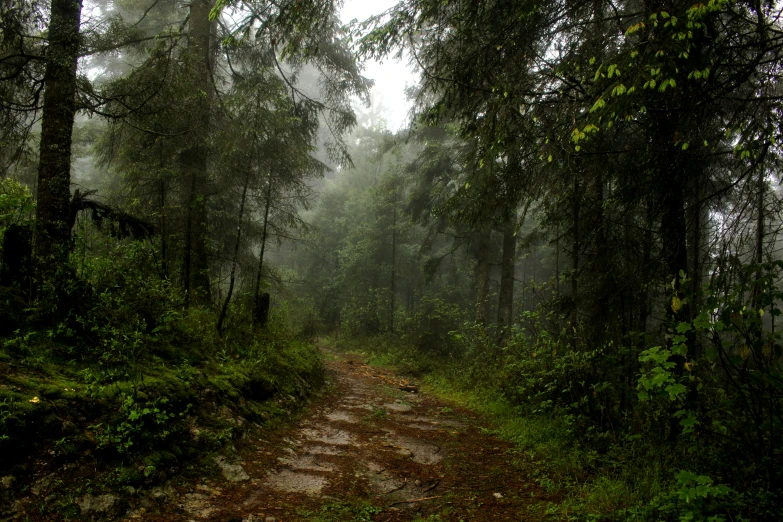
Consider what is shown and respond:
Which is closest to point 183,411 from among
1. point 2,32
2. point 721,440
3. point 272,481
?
point 272,481

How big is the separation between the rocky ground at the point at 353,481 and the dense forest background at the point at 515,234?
353 mm

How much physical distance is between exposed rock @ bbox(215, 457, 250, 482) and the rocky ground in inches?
0.4

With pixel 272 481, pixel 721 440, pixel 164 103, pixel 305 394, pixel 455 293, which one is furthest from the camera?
pixel 455 293

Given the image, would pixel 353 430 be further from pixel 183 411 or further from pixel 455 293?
pixel 455 293

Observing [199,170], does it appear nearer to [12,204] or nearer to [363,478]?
[12,204]

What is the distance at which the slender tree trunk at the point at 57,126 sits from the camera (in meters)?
5.62

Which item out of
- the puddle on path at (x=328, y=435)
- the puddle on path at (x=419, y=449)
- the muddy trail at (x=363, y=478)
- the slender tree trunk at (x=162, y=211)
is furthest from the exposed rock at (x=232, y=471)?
the slender tree trunk at (x=162, y=211)

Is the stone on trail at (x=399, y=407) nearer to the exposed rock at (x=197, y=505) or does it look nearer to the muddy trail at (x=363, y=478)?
the muddy trail at (x=363, y=478)

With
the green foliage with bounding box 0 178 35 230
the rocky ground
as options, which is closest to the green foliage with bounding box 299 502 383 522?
the rocky ground

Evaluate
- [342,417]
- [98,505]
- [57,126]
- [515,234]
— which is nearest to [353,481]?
[98,505]

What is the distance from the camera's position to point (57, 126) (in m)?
5.82

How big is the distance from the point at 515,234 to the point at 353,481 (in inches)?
157

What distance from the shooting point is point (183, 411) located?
4570mm

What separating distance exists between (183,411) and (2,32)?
594 centimetres
